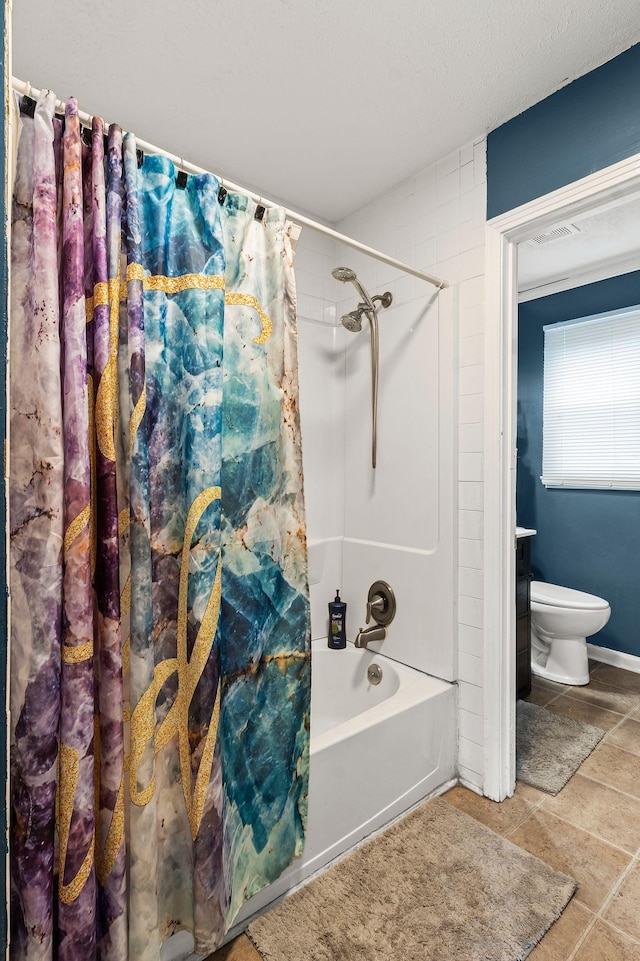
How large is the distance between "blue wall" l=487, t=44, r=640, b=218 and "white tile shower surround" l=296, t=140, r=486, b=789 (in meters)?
0.09

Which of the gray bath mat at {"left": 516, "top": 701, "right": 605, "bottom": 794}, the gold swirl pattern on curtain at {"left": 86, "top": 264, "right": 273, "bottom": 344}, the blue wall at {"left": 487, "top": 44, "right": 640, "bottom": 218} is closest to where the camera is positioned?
the gold swirl pattern on curtain at {"left": 86, "top": 264, "right": 273, "bottom": 344}

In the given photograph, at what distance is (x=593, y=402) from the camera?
3.22 metres

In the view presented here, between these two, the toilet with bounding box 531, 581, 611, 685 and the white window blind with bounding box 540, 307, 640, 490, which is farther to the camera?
the white window blind with bounding box 540, 307, 640, 490

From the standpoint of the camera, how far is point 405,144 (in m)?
1.91

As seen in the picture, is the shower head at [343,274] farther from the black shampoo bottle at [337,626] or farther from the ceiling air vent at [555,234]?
the black shampoo bottle at [337,626]

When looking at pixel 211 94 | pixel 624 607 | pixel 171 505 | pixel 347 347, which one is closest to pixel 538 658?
pixel 624 607

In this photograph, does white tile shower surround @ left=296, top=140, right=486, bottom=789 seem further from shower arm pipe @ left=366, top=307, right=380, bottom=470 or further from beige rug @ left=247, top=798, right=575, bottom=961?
beige rug @ left=247, top=798, right=575, bottom=961

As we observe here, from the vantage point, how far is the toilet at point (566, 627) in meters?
2.75

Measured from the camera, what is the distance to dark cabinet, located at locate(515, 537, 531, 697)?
101 inches

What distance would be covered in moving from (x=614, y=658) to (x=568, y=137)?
288 centimetres

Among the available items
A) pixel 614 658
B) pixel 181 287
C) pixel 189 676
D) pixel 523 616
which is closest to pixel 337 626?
pixel 523 616

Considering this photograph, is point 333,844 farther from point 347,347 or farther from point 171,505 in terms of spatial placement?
point 347,347

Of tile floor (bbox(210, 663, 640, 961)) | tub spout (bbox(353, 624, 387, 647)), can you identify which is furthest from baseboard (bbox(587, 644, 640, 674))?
tub spout (bbox(353, 624, 387, 647))

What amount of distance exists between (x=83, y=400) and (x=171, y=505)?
1.00 ft
